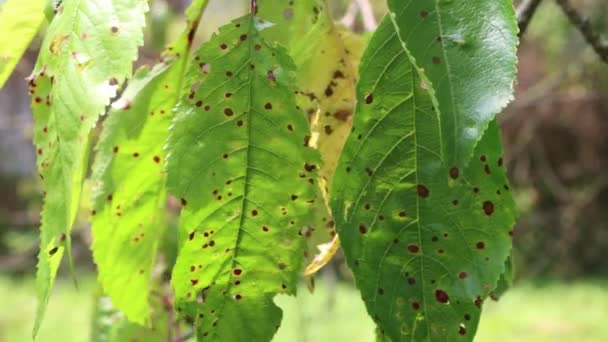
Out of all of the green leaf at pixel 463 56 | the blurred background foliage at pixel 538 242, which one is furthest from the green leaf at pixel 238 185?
the blurred background foliage at pixel 538 242

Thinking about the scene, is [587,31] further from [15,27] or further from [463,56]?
[15,27]

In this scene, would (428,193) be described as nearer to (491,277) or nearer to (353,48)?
(491,277)

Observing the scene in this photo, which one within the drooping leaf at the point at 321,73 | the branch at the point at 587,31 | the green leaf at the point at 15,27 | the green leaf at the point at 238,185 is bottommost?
the green leaf at the point at 238,185

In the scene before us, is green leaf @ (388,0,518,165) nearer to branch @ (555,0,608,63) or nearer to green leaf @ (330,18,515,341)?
green leaf @ (330,18,515,341)

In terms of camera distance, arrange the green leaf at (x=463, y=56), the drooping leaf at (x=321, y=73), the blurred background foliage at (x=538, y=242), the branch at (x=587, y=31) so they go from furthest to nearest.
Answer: the blurred background foliage at (x=538, y=242)
the branch at (x=587, y=31)
the drooping leaf at (x=321, y=73)
the green leaf at (x=463, y=56)

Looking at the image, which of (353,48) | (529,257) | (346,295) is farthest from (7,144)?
(353,48)

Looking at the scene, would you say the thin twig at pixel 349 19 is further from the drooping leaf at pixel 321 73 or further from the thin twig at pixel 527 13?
the thin twig at pixel 527 13

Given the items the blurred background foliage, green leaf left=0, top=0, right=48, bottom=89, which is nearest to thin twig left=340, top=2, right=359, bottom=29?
green leaf left=0, top=0, right=48, bottom=89
